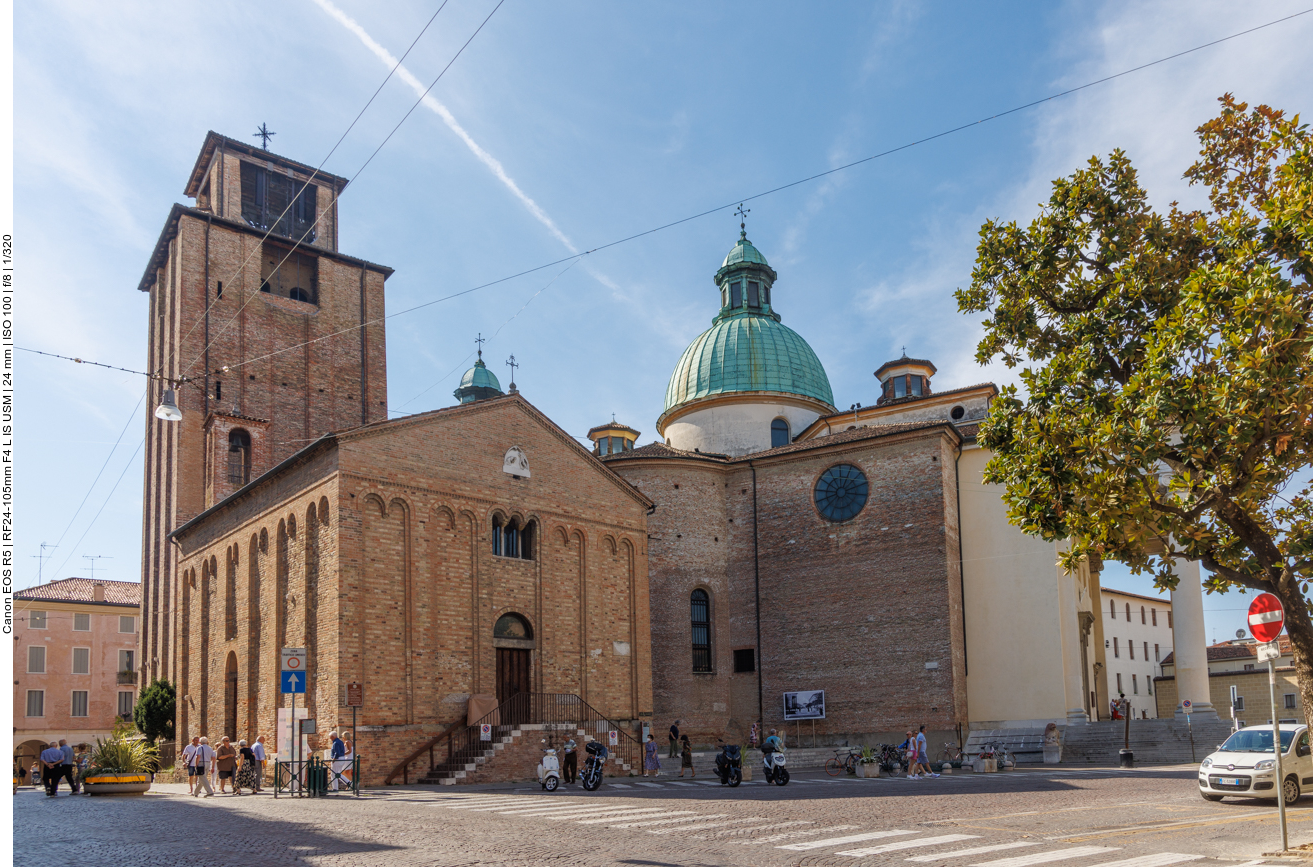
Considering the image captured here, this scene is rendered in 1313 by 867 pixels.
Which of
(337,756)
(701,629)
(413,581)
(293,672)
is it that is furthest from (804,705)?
(293,672)

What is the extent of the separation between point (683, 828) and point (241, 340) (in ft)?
91.8

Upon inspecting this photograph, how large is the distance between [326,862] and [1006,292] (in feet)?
30.9

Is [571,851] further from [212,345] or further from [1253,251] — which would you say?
[212,345]

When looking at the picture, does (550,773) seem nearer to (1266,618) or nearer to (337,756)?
(337,756)

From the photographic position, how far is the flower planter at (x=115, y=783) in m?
19.5

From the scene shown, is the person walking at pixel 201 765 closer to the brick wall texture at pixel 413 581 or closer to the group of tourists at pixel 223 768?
the group of tourists at pixel 223 768

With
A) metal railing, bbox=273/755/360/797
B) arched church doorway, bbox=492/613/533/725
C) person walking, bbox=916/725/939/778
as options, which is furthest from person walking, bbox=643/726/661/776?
metal railing, bbox=273/755/360/797

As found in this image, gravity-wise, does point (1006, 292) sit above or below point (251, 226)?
below

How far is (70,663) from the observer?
Answer: 47.7 meters

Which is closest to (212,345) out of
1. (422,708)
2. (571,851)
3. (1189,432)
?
(422,708)

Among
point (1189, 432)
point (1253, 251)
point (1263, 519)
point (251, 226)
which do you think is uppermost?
point (251, 226)

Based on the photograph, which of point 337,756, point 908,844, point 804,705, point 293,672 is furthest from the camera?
point 804,705

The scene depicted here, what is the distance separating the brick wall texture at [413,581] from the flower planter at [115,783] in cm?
335

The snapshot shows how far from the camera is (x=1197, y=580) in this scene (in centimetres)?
3036
